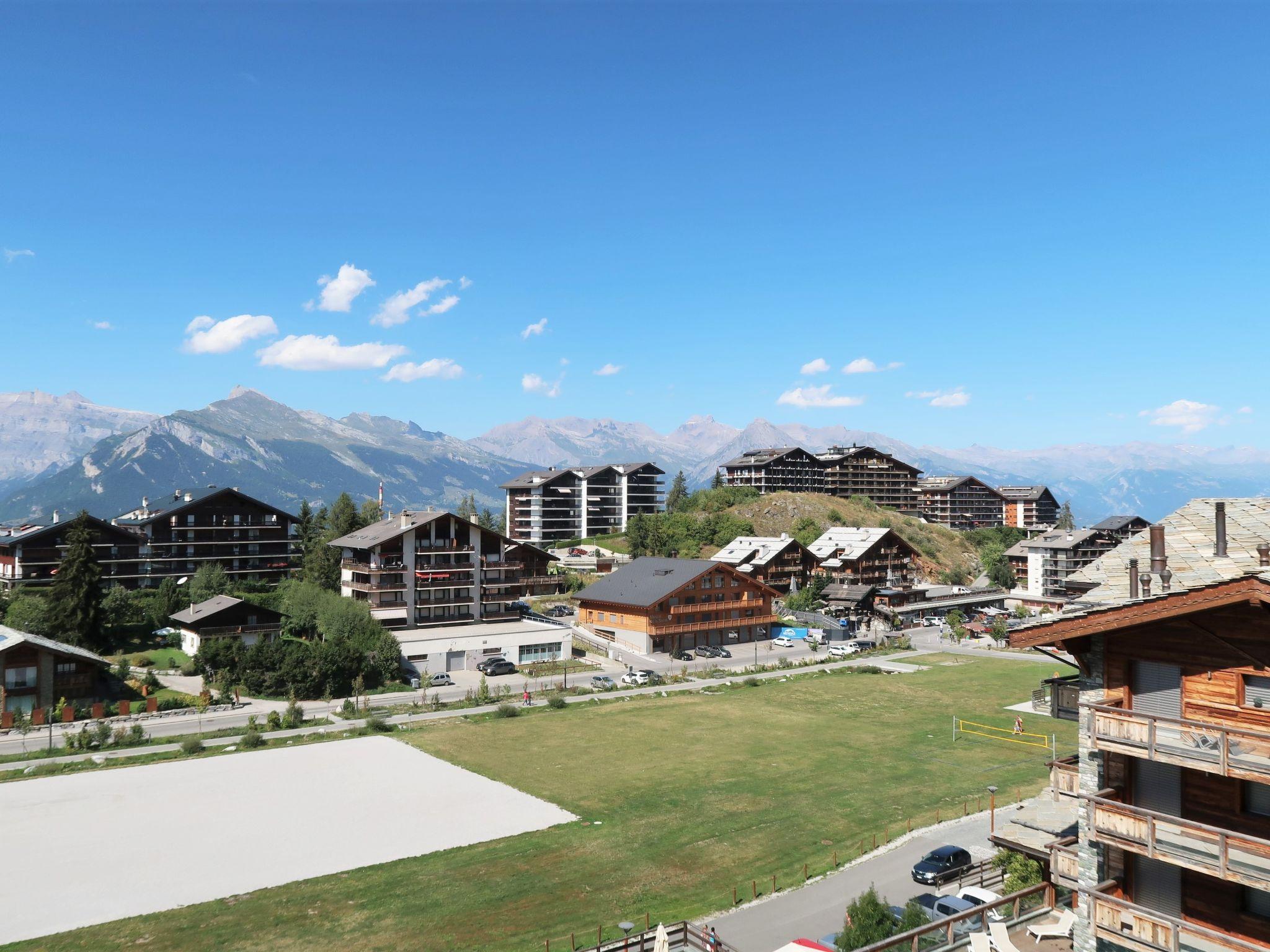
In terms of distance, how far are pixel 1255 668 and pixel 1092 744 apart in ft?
9.97

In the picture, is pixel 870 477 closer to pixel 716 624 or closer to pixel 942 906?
pixel 716 624

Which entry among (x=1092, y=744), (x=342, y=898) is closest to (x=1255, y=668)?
(x=1092, y=744)

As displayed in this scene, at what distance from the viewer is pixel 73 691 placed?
5584 cm

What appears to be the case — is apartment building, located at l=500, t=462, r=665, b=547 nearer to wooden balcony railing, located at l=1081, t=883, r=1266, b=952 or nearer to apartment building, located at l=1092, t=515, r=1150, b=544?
apartment building, located at l=1092, t=515, r=1150, b=544

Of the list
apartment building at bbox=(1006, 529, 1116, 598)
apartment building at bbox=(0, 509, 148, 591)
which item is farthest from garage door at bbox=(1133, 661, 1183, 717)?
apartment building at bbox=(1006, 529, 1116, 598)

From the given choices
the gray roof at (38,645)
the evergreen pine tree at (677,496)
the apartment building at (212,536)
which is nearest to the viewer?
the gray roof at (38,645)

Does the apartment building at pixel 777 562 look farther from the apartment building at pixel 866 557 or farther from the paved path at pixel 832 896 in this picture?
the paved path at pixel 832 896

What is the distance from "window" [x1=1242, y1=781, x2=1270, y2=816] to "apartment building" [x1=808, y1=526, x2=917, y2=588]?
103 m

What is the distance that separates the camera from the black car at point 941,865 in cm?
2792

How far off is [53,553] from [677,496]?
114873 mm

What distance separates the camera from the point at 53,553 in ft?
287

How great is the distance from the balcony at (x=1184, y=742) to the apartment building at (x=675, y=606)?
68045 mm

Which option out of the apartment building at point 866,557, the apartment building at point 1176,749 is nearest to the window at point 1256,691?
the apartment building at point 1176,749

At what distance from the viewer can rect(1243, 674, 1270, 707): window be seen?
547 inches
